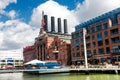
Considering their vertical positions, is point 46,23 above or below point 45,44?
above

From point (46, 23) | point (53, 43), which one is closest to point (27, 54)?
point (46, 23)

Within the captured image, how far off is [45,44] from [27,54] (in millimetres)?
40098

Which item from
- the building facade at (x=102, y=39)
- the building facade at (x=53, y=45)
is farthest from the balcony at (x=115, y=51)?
the building facade at (x=53, y=45)

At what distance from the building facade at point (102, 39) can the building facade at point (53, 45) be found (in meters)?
10.4

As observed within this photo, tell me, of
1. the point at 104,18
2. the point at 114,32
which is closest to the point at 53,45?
the point at 104,18

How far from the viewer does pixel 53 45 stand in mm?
123500

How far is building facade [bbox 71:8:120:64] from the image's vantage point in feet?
273

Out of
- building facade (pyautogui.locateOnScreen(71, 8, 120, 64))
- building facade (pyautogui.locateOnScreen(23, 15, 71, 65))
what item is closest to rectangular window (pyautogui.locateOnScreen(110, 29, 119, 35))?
building facade (pyautogui.locateOnScreen(71, 8, 120, 64))

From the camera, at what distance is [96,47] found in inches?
3661

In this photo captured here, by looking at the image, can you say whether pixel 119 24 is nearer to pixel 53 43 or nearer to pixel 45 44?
pixel 53 43

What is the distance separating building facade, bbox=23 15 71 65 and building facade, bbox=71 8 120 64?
10402mm

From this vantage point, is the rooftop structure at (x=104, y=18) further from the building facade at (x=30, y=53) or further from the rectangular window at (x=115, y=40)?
the building facade at (x=30, y=53)

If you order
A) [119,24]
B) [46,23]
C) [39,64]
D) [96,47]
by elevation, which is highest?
[46,23]

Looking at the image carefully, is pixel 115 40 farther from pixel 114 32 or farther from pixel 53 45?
pixel 53 45
